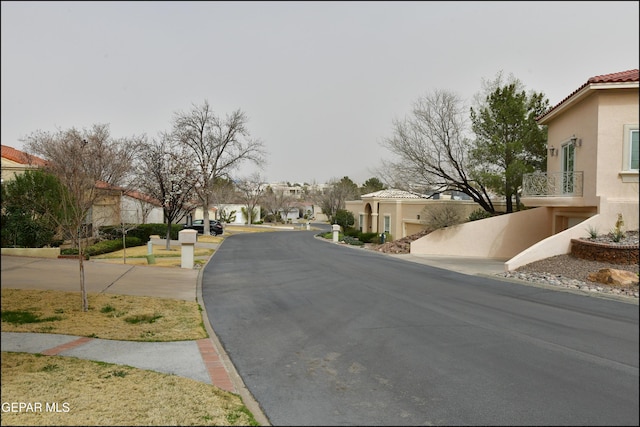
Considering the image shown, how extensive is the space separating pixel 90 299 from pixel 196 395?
15.6ft

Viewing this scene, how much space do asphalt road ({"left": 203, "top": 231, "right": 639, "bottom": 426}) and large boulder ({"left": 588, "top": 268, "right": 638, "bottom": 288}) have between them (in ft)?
0.54

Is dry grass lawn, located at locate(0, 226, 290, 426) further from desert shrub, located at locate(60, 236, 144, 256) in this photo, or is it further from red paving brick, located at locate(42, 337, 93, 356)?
desert shrub, located at locate(60, 236, 144, 256)

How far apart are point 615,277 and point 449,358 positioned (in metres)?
2.27

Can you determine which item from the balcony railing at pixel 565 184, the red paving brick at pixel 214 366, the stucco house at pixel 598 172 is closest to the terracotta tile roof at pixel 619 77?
the stucco house at pixel 598 172

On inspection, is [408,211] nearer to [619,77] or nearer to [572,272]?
[572,272]

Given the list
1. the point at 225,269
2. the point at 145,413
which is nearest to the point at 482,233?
the point at 225,269

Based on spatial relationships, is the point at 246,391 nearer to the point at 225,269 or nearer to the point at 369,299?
the point at 369,299

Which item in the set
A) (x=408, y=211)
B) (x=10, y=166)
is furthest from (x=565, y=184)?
(x=408, y=211)

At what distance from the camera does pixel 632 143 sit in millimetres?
2932

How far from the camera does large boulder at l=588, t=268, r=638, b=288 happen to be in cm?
281

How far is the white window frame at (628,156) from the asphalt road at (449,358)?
85 centimetres

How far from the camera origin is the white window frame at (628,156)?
9.12 ft

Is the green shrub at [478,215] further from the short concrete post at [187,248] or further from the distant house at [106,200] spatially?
the distant house at [106,200]

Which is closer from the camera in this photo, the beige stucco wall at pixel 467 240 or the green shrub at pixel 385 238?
the beige stucco wall at pixel 467 240
